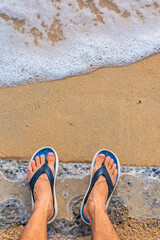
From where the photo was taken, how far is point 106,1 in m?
2.06

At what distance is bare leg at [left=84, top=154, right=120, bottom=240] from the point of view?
5.08 ft

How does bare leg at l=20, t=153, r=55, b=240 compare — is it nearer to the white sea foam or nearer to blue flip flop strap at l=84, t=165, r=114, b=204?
blue flip flop strap at l=84, t=165, r=114, b=204

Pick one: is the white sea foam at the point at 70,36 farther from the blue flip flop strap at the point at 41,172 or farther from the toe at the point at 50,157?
the blue flip flop strap at the point at 41,172

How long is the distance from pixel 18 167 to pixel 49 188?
0.31m

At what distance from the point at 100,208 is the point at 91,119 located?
69 centimetres

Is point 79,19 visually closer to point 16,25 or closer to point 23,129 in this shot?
point 16,25

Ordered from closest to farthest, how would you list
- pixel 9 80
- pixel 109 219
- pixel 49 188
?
pixel 109 219 < pixel 49 188 < pixel 9 80

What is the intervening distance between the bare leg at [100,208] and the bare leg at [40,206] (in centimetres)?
30

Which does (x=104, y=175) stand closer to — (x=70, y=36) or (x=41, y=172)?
(x=41, y=172)

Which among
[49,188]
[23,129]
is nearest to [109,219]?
[49,188]

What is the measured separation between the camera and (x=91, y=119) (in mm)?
1820

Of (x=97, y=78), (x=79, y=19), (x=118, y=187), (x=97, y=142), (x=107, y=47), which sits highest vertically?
(x=79, y=19)

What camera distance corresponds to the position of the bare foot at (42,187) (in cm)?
169

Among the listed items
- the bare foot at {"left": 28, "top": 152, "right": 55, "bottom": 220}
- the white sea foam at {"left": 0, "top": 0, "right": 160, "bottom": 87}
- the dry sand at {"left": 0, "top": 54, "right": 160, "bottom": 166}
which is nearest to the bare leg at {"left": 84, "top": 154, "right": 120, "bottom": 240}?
the dry sand at {"left": 0, "top": 54, "right": 160, "bottom": 166}
